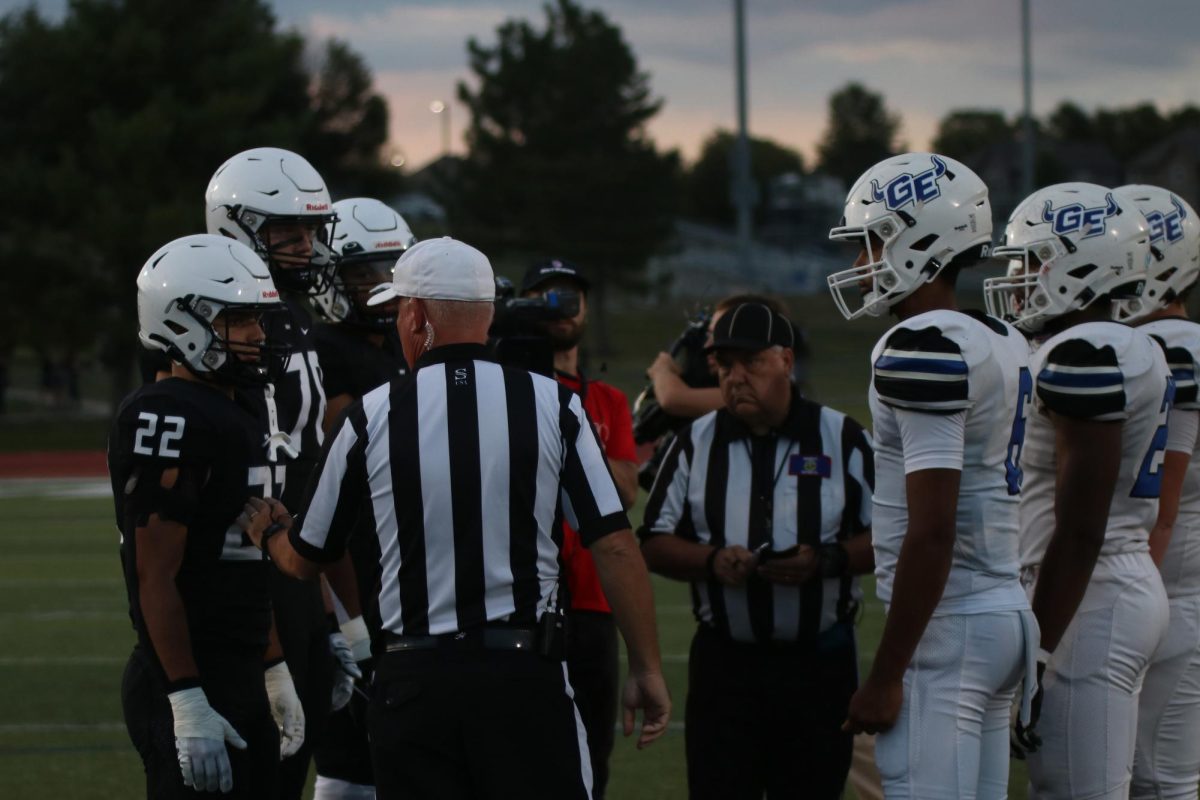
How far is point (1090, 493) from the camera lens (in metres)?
3.40

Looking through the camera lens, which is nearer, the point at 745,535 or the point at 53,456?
the point at 745,535

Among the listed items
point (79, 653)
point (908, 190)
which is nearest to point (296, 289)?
point (908, 190)

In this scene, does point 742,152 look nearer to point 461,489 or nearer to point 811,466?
point 811,466

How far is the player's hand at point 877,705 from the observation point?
3137 millimetres

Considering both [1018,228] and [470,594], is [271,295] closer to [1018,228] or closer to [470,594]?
Result: [470,594]

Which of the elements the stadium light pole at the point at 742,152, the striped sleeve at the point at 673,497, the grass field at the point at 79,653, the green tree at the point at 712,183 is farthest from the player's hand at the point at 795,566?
the green tree at the point at 712,183

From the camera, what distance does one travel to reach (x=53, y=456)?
78.0ft

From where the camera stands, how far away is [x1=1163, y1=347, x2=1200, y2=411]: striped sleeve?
12.6 feet

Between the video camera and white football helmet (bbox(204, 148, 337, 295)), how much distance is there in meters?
0.58

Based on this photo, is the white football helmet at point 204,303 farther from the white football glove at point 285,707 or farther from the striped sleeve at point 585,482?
the striped sleeve at point 585,482

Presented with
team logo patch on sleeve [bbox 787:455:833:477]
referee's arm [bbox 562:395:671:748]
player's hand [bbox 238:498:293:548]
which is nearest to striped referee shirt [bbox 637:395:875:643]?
team logo patch on sleeve [bbox 787:455:833:477]

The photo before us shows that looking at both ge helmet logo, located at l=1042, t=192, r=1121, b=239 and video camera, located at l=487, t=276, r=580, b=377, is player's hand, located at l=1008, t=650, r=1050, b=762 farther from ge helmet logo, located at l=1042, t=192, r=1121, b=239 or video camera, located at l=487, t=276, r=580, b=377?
video camera, located at l=487, t=276, r=580, b=377

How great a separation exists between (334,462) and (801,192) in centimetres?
6261

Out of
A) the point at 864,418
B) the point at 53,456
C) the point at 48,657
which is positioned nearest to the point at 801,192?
the point at 53,456
